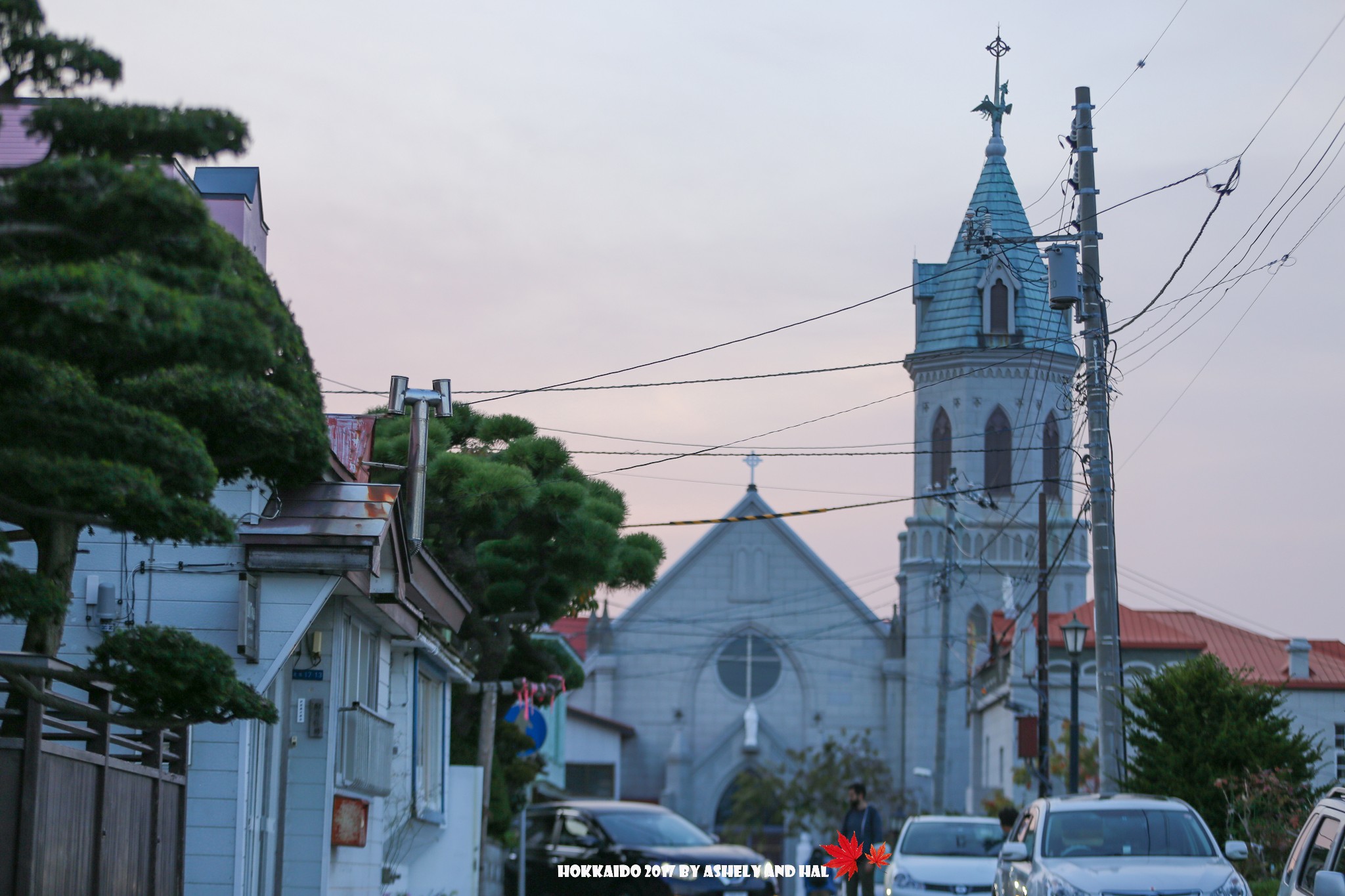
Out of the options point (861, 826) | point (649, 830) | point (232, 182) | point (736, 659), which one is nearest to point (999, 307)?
point (736, 659)

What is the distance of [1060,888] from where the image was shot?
12.8 m

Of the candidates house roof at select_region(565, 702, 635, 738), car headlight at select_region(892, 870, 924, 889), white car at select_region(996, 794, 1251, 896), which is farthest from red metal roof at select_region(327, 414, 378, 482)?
house roof at select_region(565, 702, 635, 738)

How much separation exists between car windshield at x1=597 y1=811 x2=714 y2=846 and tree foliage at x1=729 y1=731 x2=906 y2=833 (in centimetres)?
2888

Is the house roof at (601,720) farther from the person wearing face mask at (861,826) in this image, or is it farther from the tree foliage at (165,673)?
the tree foliage at (165,673)

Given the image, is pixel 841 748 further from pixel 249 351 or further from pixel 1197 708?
pixel 249 351

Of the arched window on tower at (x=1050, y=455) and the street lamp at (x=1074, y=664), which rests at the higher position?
the arched window on tower at (x=1050, y=455)

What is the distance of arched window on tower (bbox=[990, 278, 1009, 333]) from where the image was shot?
58344 mm

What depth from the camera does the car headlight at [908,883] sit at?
763 inches

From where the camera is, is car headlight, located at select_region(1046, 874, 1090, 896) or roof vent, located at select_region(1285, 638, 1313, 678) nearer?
car headlight, located at select_region(1046, 874, 1090, 896)

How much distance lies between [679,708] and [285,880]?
4506 centimetres

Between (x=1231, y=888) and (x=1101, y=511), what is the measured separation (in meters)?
6.17

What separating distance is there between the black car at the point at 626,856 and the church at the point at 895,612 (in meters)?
33.7

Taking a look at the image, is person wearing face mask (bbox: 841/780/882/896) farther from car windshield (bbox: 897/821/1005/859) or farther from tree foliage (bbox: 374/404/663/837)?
tree foliage (bbox: 374/404/663/837)

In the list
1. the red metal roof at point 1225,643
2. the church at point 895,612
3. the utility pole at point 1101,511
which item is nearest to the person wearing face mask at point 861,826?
the utility pole at point 1101,511
